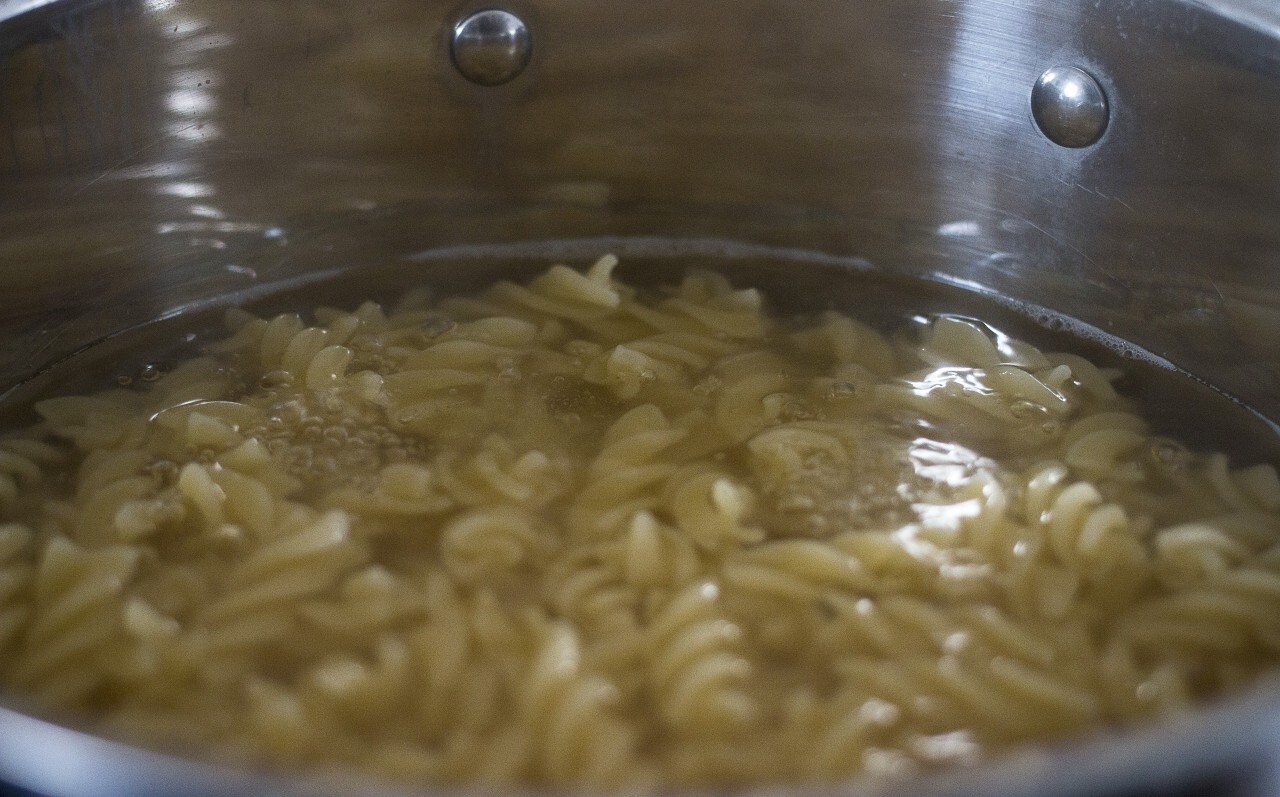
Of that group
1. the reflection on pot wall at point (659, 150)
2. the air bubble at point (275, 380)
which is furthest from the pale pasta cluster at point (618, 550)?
the reflection on pot wall at point (659, 150)

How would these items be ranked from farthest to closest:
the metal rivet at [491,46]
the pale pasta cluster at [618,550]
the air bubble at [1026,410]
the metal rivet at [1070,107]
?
the metal rivet at [491,46] < the metal rivet at [1070,107] < the air bubble at [1026,410] < the pale pasta cluster at [618,550]

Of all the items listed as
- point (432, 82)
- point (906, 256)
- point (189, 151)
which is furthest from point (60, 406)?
point (906, 256)

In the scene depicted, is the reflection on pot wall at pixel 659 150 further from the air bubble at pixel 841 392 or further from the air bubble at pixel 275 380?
the air bubble at pixel 841 392

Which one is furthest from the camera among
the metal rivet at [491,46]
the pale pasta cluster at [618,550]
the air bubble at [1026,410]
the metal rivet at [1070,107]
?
the metal rivet at [491,46]

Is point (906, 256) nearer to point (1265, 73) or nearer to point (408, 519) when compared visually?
point (1265, 73)

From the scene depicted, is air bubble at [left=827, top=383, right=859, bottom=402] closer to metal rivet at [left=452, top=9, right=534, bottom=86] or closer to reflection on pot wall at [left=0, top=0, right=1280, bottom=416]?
reflection on pot wall at [left=0, top=0, right=1280, bottom=416]

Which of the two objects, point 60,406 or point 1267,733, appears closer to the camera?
point 1267,733
